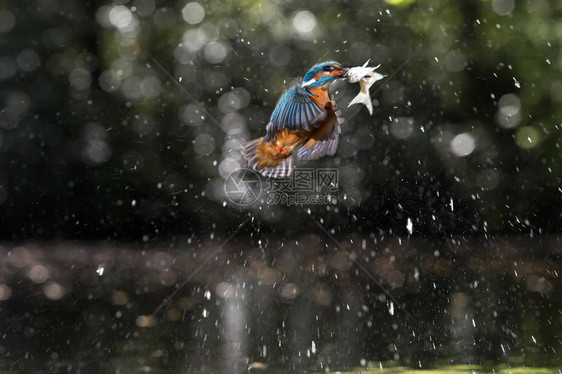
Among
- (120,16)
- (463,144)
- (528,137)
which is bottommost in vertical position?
(528,137)

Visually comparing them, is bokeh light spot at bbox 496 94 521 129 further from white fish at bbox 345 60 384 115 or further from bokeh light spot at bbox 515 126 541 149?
white fish at bbox 345 60 384 115

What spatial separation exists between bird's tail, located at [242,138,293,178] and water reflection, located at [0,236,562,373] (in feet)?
3.27

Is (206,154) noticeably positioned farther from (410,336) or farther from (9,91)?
(410,336)

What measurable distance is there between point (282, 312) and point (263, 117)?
715 cm

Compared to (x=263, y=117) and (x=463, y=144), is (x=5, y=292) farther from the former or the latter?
(x=463, y=144)

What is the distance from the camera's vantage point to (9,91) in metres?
11.6

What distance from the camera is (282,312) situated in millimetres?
5184

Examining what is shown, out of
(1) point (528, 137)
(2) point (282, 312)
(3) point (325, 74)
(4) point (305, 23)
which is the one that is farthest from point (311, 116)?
(4) point (305, 23)

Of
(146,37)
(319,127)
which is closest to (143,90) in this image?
(146,37)

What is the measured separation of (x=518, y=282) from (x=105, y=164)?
7.47 metres

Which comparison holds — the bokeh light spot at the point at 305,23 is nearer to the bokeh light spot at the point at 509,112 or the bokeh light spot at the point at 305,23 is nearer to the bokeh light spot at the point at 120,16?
the bokeh light spot at the point at 120,16

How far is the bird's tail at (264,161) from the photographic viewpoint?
2.79 m

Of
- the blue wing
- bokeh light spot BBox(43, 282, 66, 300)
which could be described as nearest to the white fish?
the blue wing

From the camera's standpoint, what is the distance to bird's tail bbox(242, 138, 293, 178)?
279 cm
